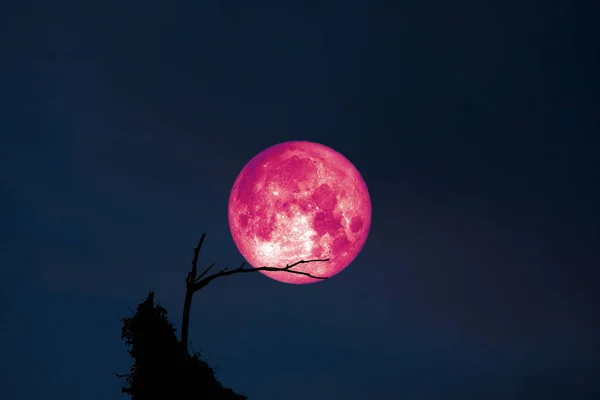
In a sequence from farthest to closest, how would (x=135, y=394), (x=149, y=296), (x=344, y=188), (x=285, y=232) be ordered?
(x=344, y=188) < (x=285, y=232) < (x=149, y=296) < (x=135, y=394)

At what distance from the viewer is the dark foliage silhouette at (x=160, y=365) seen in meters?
9.05

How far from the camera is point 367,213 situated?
48.6 feet

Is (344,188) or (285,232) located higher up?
(344,188)

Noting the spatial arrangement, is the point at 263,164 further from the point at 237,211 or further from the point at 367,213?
the point at 367,213

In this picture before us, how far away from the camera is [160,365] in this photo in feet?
30.1

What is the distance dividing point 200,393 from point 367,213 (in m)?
7.23

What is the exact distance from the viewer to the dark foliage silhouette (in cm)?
905

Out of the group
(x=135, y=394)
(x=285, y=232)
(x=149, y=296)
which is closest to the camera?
(x=135, y=394)

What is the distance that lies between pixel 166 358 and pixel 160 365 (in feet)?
0.48

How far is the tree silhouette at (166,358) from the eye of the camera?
352 inches

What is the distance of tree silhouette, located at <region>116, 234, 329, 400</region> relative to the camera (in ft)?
29.4

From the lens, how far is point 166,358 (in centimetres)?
922

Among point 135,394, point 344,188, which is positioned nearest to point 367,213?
point 344,188

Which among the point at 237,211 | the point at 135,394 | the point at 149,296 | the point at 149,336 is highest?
the point at 237,211
